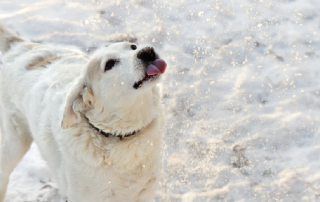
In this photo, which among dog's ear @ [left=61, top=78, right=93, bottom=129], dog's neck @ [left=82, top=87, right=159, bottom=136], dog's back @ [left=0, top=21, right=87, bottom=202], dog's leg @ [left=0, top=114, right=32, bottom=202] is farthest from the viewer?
dog's leg @ [left=0, top=114, right=32, bottom=202]

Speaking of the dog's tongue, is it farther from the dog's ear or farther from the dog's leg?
the dog's leg

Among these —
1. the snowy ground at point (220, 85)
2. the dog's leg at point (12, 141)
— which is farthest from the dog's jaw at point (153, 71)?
the snowy ground at point (220, 85)

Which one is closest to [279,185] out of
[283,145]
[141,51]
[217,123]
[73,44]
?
[283,145]

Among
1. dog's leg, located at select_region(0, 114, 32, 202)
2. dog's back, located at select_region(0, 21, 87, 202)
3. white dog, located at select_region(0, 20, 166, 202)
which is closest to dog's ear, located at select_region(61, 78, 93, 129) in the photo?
white dog, located at select_region(0, 20, 166, 202)

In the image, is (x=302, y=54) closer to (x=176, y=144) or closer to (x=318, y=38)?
(x=318, y=38)

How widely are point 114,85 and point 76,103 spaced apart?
34 cm

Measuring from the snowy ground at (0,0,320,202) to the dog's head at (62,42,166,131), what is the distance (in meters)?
1.62

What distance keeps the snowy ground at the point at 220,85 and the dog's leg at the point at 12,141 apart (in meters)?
0.76

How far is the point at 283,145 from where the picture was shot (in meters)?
3.66

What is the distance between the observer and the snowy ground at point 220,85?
3441 millimetres

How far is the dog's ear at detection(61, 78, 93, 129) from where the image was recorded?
219cm

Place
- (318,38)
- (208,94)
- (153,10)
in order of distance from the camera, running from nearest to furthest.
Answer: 1. (208,94)
2. (318,38)
3. (153,10)

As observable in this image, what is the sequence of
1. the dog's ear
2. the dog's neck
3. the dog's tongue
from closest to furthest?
1. the dog's tongue
2. the dog's ear
3. the dog's neck

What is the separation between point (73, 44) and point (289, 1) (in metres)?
4.38
